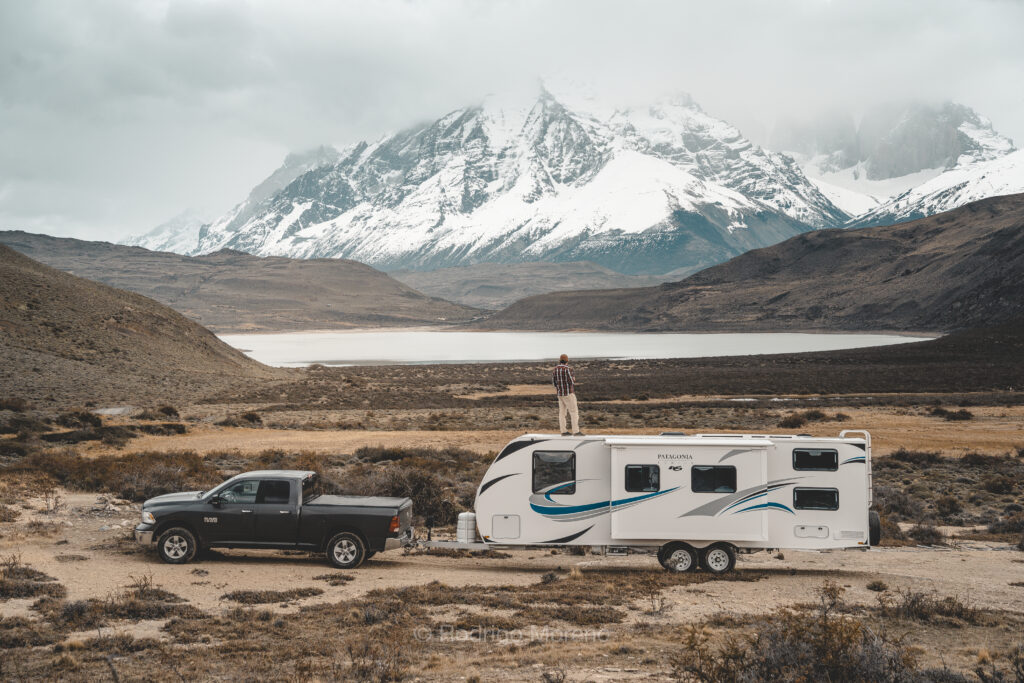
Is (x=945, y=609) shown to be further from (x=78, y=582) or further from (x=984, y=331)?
(x=984, y=331)

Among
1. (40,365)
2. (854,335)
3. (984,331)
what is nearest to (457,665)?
(40,365)

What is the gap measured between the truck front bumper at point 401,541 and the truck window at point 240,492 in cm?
241

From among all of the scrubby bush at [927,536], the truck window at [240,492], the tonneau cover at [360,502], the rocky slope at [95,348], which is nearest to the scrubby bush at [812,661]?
the tonneau cover at [360,502]

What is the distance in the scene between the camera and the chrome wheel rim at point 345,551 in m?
14.3

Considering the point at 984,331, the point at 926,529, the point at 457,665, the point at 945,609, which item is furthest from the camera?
the point at 984,331

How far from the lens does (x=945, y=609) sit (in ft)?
38.2

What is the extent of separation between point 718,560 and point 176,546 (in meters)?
9.27

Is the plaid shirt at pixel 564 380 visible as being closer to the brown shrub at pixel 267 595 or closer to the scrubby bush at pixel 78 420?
the brown shrub at pixel 267 595

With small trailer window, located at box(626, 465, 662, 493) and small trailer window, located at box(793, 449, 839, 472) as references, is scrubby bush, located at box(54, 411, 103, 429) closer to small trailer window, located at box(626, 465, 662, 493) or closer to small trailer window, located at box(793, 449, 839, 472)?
small trailer window, located at box(626, 465, 662, 493)

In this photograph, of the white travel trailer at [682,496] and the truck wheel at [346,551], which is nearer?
the white travel trailer at [682,496]

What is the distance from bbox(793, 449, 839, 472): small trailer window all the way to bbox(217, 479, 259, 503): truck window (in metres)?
9.26

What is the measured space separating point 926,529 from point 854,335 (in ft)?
463

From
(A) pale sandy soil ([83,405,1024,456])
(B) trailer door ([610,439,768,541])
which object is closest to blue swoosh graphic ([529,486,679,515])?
(B) trailer door ([610,439,768,541])

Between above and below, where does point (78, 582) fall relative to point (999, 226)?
below
